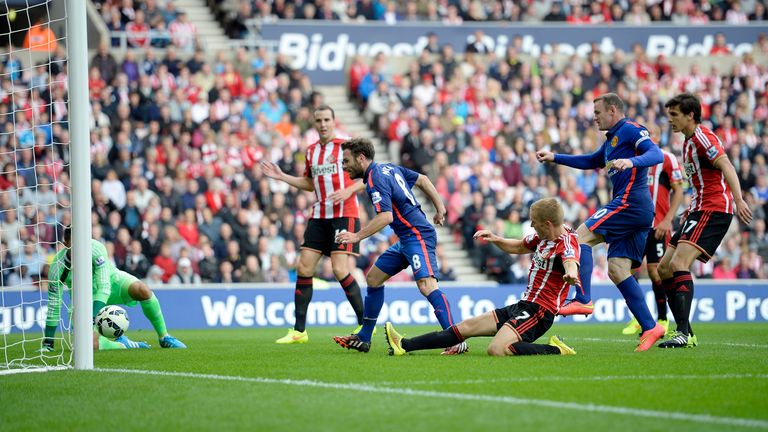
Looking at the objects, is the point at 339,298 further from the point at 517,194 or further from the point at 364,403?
the point at 364,403

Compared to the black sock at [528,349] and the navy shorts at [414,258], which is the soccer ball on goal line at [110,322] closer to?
the navy shorts at [414,258]

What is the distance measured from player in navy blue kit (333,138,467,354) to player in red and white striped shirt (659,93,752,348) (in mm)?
2258

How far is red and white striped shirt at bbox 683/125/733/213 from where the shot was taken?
34.2 ft

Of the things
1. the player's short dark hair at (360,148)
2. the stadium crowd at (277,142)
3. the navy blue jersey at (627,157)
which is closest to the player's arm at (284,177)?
the player's short dark hair at (360,148)

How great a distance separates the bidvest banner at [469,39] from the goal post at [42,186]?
535cm

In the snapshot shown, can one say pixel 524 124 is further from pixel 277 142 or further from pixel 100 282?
pixel 100 282

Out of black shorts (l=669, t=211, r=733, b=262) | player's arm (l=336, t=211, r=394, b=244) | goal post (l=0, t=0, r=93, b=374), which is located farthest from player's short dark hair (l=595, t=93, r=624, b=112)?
goal post (l=0, t=0, r=93, b=374)

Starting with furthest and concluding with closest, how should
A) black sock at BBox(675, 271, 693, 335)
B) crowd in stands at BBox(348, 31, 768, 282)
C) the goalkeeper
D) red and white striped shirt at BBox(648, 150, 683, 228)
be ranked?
crowd in stands at BBox(348, 31, 768, 282) → red and white striped shirt at BBox(648, 150, 683, 228) → the goalkeeper → black sock at BBox(675, 271, 693, 335)

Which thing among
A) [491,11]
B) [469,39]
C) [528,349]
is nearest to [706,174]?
[528,349]

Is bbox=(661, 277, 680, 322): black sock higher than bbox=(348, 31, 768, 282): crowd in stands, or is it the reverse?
bbox=(348, 31, 768, 282): crowd in stands

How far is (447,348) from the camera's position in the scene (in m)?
9.89

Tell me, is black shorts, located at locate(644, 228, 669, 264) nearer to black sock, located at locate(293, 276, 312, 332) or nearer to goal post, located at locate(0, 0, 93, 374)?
black sock, located at locate(293, 276, 312, 332)

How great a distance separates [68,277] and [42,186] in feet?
24.2

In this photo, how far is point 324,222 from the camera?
12516mm
